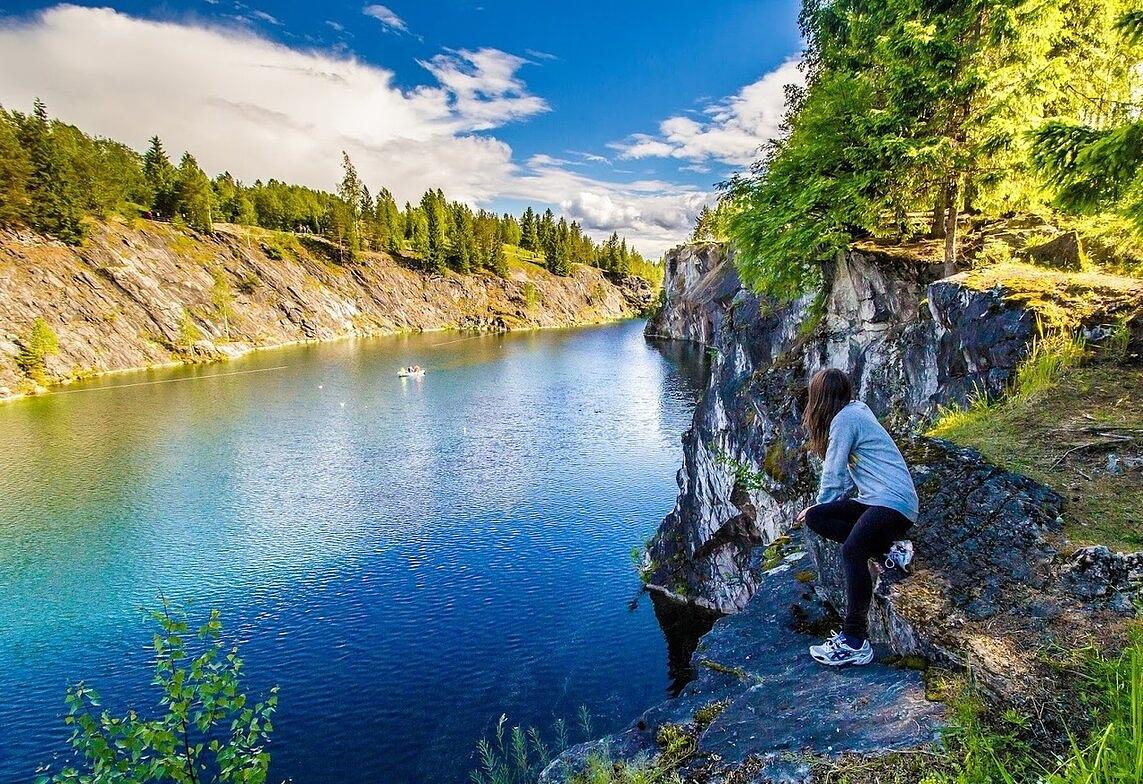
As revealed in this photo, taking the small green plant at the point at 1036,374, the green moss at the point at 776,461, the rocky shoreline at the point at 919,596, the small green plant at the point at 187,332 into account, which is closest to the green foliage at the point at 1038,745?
the rocky shoreline at the point at 919,596

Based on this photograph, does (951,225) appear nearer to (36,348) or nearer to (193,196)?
(36,348)

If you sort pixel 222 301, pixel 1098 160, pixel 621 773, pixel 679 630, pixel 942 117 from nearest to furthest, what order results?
pixel 621 773, pixel 1098 160, pixel 942 117, pixel 679 630, pixel 222 301

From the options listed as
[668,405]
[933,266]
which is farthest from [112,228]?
[933,266]

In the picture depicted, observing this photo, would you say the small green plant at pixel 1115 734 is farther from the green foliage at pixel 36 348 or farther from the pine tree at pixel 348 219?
the pine tree at pixel 348 219

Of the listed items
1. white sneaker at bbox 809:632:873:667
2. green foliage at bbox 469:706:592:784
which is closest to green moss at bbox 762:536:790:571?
white sneaker at bbox 809:632:873:667

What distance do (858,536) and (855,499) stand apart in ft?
1.35

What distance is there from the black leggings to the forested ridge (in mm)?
9649

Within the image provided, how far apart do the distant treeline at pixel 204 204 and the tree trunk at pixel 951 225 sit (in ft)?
348

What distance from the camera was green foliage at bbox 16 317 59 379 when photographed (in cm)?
6712

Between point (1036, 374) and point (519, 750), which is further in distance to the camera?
point (519, 750)

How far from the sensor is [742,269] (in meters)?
20.6

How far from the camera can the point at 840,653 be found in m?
6.40

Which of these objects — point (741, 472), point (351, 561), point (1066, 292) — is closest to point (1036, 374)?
point (1066, 292)

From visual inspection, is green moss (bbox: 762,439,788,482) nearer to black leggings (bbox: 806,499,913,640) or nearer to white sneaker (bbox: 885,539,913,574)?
white sneaker (bbox: 885,539,913,574)
